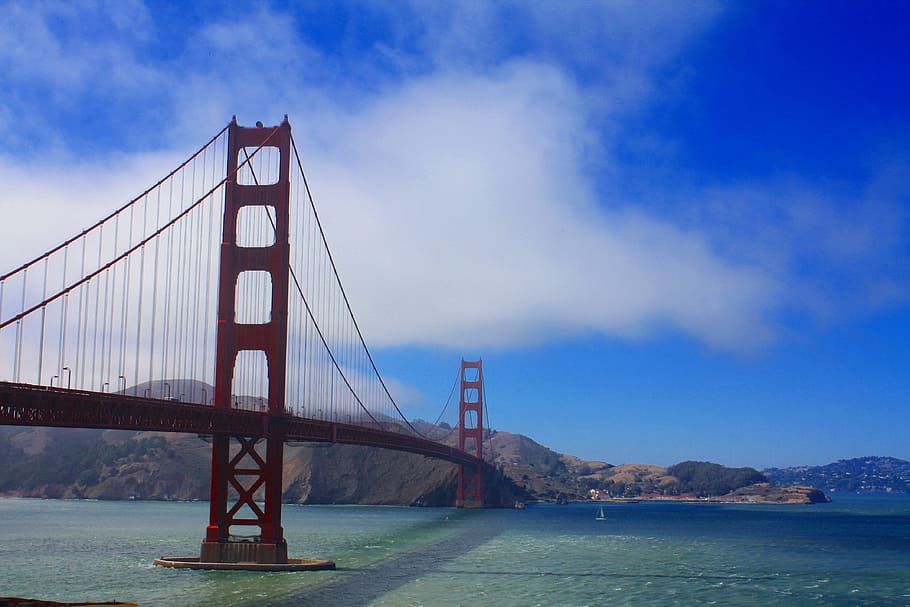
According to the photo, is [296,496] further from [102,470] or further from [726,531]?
[726,531]

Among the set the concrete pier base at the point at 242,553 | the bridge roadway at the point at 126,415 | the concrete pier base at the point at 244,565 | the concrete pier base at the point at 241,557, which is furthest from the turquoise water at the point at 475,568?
the bridge roadway at the point at 126,415

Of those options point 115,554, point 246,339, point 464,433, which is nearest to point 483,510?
point 464,433

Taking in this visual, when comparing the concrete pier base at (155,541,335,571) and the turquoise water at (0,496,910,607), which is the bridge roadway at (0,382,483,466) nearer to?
the concrete pier base at (155,541,335,571)

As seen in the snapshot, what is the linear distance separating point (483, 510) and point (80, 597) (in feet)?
339

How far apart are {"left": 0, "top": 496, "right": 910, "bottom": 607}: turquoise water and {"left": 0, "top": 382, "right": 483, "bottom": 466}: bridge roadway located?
618 centimetres

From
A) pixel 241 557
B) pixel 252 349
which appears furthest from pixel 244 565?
pixel 252 349

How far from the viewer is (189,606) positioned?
3325 cm

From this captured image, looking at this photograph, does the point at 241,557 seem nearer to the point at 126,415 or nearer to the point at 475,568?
the point at 475,568

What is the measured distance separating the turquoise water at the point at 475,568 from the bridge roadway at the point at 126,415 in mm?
6176

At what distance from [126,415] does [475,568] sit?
22.9 metres

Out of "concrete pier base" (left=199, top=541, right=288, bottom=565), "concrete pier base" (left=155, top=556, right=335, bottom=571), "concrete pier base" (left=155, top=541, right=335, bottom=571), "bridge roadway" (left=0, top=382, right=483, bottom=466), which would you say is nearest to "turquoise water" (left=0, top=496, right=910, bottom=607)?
"concrete pier base" (left=155, top=556, right=335, bottom=571)

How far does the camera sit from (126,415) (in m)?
32.7

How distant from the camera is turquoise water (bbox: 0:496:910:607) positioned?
38.1 meters

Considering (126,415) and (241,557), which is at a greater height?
(126,415)
